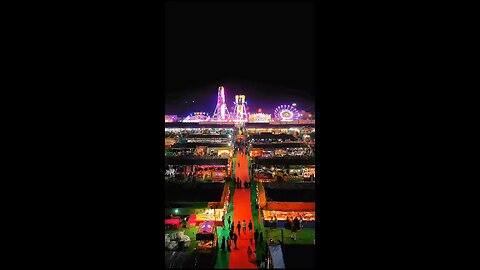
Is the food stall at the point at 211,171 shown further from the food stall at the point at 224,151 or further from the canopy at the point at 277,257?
the canopy at the point at 277,257

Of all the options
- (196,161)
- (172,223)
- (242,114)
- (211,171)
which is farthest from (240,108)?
(172,223)

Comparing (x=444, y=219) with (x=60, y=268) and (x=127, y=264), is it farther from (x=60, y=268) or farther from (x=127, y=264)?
(x=60, y=268)

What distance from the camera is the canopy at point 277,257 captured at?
155 inches

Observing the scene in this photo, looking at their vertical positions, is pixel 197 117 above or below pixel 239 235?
above

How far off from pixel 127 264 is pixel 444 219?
7.29 ft

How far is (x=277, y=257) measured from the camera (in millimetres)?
4156

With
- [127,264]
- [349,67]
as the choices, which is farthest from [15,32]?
[349,67]

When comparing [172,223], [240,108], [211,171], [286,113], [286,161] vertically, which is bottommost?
[172,223]

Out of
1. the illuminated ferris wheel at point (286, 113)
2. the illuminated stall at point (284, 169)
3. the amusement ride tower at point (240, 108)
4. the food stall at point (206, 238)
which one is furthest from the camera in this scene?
the amusement ride tower at point (240, 108)

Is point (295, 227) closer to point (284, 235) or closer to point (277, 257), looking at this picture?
point (284, 235)

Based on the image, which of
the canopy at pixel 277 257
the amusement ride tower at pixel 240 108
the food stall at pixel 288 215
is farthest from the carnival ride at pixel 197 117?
the canopy at pixel 277 257

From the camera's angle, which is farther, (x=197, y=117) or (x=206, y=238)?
(x=197, y=117)

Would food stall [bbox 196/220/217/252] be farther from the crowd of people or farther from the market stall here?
the market stall

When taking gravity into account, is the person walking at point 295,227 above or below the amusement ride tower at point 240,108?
below
